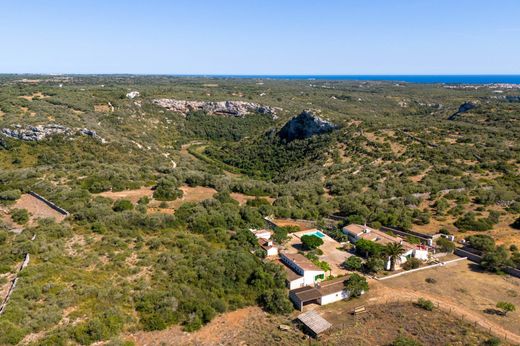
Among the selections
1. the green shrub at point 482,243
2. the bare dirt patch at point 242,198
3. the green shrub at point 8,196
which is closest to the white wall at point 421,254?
the green shrub at point 482,243

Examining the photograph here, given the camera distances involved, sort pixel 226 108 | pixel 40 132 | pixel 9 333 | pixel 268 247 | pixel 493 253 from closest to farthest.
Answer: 1. pixel 9 333
2. pixel 493 253
3. pixel 268 247
4. pixel 40 132
5. pixel 226 108

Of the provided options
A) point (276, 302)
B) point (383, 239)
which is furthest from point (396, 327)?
point (383, 239)

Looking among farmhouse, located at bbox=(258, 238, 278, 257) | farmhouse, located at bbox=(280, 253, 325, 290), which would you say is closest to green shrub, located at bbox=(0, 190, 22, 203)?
farmhouse, located at bbox=(258, 238, 278, 257)

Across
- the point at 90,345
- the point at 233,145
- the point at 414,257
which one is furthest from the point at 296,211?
the point at 233,145

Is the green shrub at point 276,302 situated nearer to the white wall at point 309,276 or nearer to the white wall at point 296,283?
the white wall at point 296,283

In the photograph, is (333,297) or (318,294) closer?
(318,294)

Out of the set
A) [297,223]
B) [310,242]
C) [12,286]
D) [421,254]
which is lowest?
[297,223]

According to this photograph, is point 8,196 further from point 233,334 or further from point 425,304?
point 425,304
